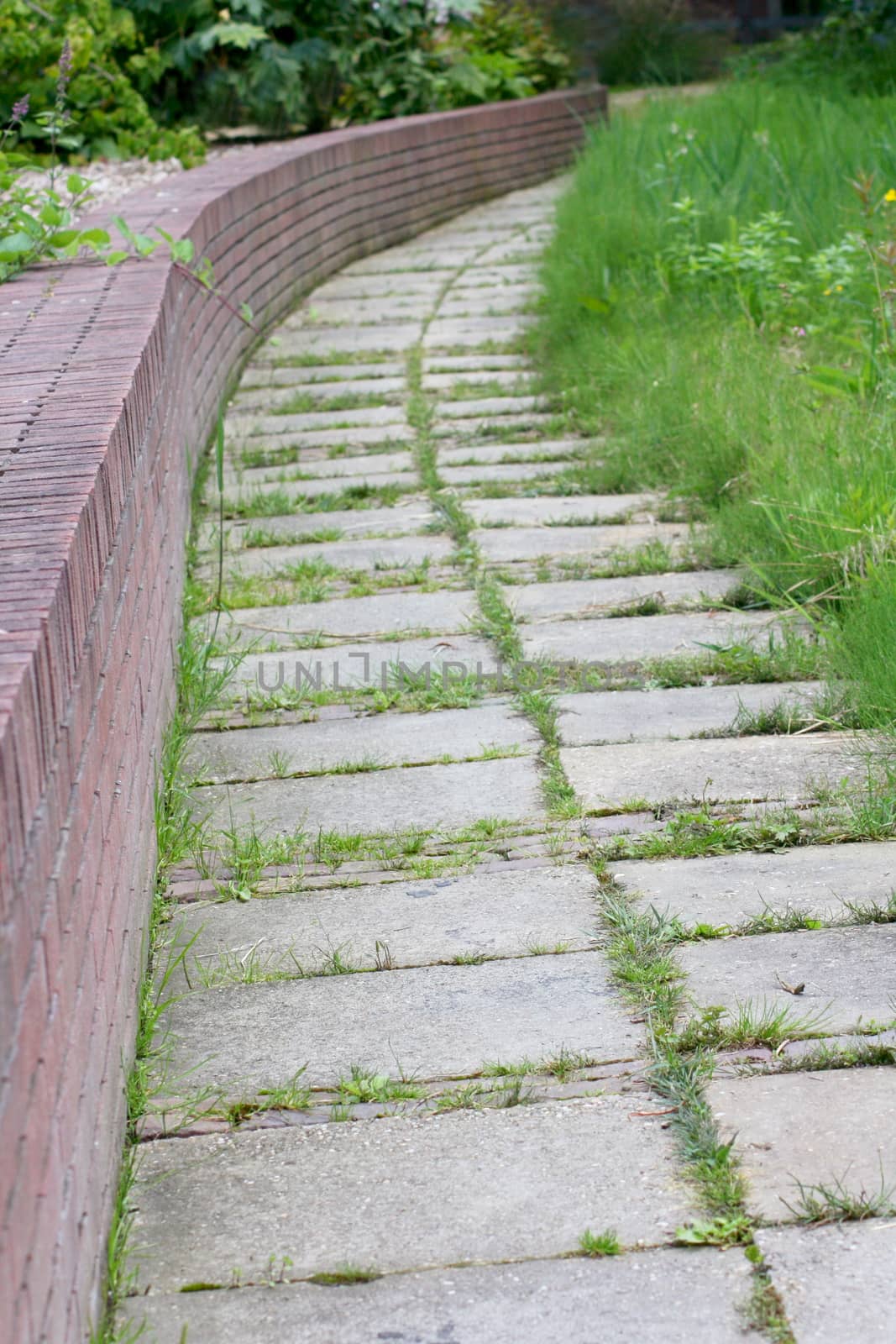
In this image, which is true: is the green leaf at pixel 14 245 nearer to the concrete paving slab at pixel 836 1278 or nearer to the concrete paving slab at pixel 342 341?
the concrete paving slab at pixel 342 341

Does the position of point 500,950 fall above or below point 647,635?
above

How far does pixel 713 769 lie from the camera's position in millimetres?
3070

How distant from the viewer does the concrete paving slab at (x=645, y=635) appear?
371 centimetres

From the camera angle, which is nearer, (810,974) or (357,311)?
(810,974)

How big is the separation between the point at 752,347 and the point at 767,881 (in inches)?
130

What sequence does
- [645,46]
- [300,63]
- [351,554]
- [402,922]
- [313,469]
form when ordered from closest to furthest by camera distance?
[402,922] → [351,554] → [313,469] → [300,63] → [645,46]

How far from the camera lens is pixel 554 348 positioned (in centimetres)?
654

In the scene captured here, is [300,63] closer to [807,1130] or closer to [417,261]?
[417,261]

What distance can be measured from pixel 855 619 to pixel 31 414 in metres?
1.81

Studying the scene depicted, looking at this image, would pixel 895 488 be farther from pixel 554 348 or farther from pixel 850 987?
pixel 554 348

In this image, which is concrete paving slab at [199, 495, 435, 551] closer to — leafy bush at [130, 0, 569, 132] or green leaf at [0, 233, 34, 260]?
green leaf at [0, 233, 34, 260]

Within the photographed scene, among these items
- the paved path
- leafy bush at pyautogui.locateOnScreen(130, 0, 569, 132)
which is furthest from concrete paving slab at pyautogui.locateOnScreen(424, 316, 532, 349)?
leafy bush at pyautogui.locateOnScreen(130, 0, 569, 132)

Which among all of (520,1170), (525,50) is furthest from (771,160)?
(525,50)

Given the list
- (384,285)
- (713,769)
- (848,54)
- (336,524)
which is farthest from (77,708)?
(848,54)
